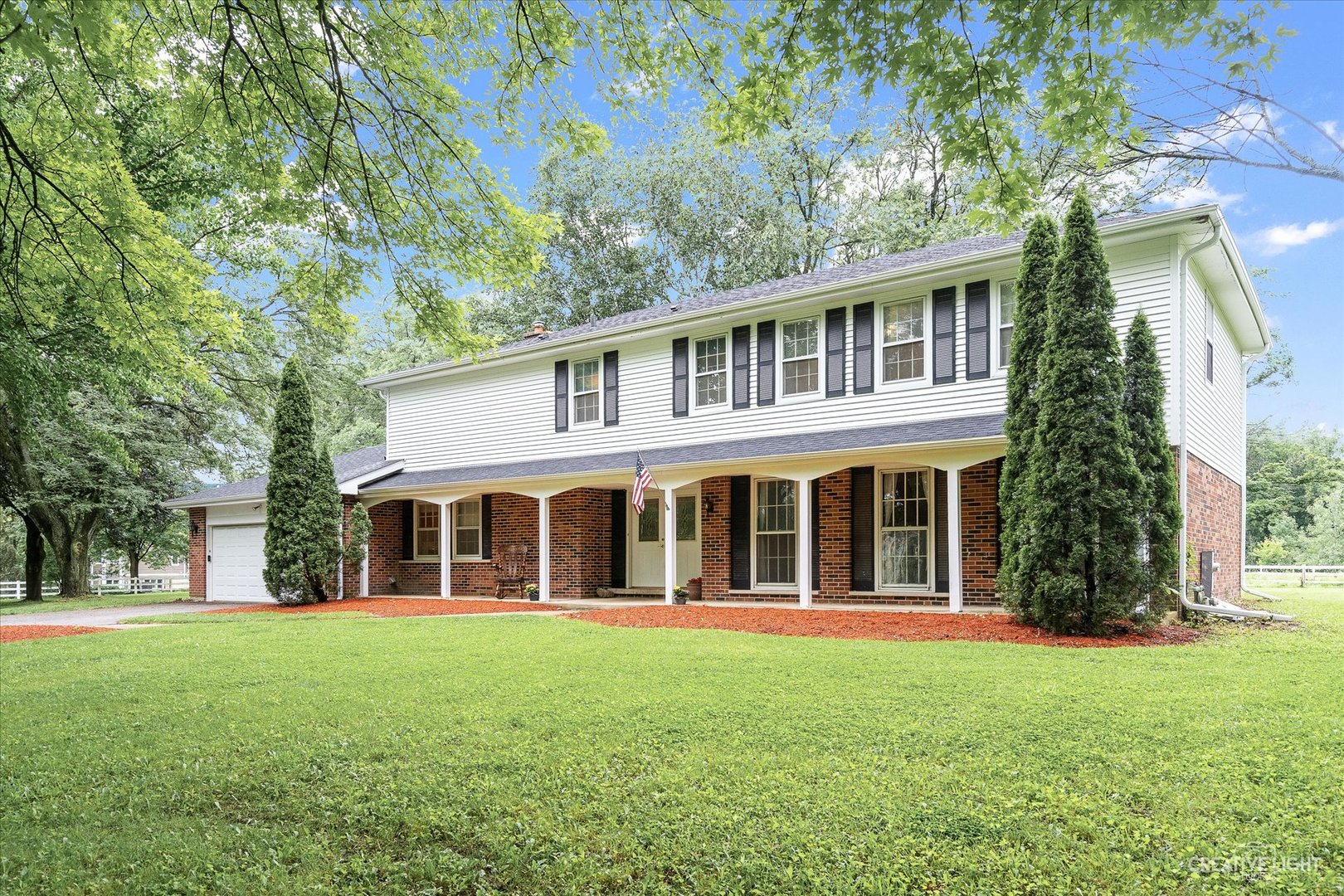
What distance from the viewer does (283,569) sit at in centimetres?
1652

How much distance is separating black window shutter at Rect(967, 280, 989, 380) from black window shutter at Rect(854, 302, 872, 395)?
62.5 inches

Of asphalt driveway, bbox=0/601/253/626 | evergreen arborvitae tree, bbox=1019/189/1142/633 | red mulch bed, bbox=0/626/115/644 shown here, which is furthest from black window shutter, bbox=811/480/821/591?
asphalt driveway, bbox=0/601/253/626

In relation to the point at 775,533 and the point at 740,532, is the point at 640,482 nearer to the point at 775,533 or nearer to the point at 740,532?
the point at 740,532

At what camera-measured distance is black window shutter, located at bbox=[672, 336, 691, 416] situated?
50.2ft

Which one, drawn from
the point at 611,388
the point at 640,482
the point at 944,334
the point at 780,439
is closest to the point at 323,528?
the point at 611,388

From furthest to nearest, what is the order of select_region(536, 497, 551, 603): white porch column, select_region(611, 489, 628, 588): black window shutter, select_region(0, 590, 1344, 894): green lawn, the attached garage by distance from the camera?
the attached garage
select_region(611, 489, 628, 588): black window shutter
select_region(536, 497, 551, 603): white porch column
select_region(0, 590, 1344, 894): green lawn

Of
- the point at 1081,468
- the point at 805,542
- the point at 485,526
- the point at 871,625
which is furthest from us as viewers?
the point at 485,526

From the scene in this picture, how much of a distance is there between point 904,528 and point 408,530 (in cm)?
1189

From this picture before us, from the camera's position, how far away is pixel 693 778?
4.14 m

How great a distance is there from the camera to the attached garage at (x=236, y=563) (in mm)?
19219

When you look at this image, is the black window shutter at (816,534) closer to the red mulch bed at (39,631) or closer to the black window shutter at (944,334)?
the black window shutter at (944,334)

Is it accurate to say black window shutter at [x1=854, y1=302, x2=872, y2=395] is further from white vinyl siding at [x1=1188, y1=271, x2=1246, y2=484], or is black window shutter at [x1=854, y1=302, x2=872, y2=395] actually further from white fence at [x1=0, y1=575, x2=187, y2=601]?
white fence at [x1=0, y1=575, x2=187, y2=601]

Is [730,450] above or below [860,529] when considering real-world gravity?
above

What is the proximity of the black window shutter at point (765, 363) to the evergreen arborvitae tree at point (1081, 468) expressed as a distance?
209 inches
